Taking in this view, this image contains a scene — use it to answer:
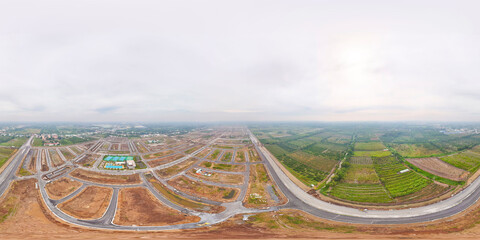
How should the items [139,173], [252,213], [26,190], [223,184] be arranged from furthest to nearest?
[139,173], [223,184], [26,190], [252,213]

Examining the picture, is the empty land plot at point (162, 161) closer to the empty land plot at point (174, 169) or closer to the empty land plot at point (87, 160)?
the empty land plot at point (174, 169)

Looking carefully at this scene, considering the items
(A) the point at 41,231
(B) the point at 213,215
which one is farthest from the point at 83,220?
(B) the point at 213,215

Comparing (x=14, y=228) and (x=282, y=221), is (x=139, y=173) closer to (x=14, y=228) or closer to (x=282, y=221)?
(x=14, y=228)

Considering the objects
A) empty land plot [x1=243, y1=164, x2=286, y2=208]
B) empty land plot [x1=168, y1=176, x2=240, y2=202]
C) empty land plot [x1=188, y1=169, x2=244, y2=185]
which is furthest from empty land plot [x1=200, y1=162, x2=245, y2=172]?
empty land plot [x1=168, y1=176, x2=240, y2=202]

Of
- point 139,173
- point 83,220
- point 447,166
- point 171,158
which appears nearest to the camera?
point 83,220

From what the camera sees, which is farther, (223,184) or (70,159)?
(70,159)

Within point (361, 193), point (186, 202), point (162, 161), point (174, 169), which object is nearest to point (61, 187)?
point (174, 169)

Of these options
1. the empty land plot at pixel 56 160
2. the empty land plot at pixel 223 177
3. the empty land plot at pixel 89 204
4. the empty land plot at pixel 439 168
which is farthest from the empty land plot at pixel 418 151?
the empty land plot at pixel 56 160
